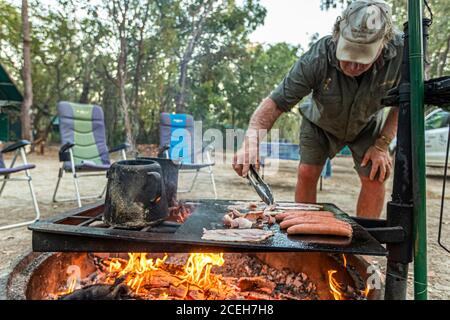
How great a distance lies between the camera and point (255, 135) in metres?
1.74

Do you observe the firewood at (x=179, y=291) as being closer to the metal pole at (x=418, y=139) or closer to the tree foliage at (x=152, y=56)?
the metal pole at (x=418, y=139)

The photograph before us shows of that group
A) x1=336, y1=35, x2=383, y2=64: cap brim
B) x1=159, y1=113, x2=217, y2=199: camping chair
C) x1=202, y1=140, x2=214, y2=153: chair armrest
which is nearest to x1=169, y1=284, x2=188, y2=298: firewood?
x1=336, y1=35, x2=383, y2=64: cap brim

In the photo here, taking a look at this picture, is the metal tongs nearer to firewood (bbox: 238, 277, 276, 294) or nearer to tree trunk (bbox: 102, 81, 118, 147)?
firewood (bbox: 238, 277, 276, 294)

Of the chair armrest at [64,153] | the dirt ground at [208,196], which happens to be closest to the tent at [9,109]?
the dirt ground at [208,196]

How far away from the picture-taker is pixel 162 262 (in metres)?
1.74

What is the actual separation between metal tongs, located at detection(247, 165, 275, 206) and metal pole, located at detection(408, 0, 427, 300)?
28.4 inches

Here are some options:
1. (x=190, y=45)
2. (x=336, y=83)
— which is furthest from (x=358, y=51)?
(x=190, y=45)

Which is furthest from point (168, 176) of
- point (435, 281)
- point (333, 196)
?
point (333, 196)

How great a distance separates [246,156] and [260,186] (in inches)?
8.1

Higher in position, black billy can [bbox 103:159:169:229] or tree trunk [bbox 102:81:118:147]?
tree trunk [bbox 102:81:118:147]

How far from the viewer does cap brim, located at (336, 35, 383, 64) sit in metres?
1.53

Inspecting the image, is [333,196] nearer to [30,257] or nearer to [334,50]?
[334,50]

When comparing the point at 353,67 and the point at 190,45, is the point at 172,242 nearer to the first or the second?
the point at 353,67

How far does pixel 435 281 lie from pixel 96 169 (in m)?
3.45
